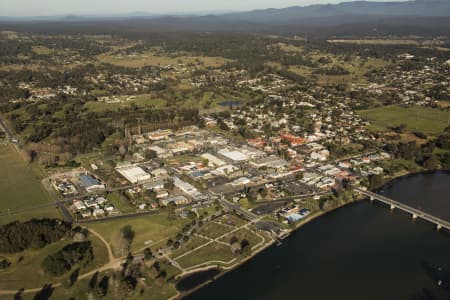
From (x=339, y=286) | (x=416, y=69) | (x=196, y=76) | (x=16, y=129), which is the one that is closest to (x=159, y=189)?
(x=339, y=286)

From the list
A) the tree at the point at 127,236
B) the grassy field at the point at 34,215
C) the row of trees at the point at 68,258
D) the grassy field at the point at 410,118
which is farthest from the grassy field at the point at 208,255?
the grassy field at the point at 410,118

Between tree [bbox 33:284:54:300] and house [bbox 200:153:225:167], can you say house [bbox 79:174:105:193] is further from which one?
tree [bbox 33:284:54:300]

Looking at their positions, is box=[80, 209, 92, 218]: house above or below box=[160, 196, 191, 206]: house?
below

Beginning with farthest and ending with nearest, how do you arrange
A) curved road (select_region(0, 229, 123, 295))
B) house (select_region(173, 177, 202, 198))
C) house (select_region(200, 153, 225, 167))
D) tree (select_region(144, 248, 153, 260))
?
house (select_region(200, 153, 225, 167)) → house (select_region(173, 177, 202, 198)) → tree (select_region(144, 248, 153, 260)) → curved road (select_region(0, 229, 123, 295))

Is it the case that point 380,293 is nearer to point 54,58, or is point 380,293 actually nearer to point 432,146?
point 432,146

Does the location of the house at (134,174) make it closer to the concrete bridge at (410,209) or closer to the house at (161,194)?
the house at (161,194)

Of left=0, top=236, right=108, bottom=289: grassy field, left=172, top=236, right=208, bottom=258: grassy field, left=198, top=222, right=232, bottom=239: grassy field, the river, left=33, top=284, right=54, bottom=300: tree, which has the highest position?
left=198, top=222, right=232, bottom=239: grassy field

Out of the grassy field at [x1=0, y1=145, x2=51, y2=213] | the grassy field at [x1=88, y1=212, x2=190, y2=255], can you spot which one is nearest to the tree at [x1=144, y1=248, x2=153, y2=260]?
the grassy field at [x1=88, y1=212, x2=190, y2=255]
